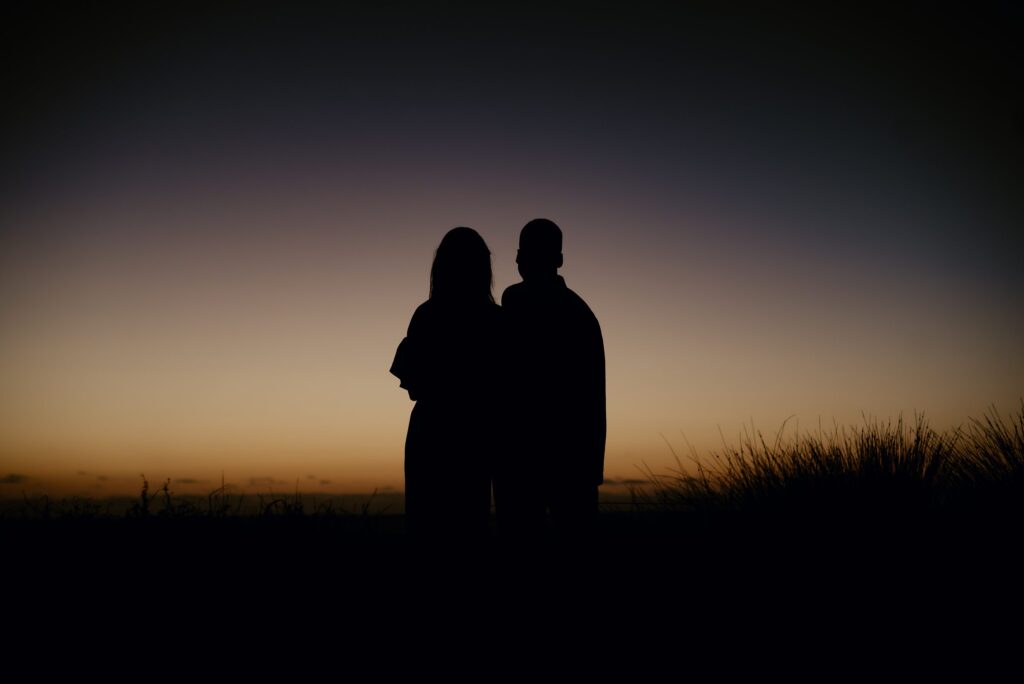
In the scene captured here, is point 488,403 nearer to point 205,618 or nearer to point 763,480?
point 205,618

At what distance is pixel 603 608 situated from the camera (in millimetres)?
4273

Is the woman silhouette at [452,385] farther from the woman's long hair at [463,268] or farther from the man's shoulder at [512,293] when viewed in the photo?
the man's shoulder at [512,293]

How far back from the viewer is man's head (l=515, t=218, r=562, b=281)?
4176 millimetres

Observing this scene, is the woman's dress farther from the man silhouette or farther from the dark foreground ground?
the dark foreground ground

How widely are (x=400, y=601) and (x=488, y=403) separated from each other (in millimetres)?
1216

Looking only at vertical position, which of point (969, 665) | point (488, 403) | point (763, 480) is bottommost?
point (969, 665)

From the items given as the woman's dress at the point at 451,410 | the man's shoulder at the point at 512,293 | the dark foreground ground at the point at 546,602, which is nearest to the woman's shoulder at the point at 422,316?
the woman's dress at the point at 451,410

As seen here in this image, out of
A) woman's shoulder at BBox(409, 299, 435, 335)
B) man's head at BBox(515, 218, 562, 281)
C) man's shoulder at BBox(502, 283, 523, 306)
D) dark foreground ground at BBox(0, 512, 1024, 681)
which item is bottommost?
dark foreground ground at BBox(0, 512, 1024, 681)

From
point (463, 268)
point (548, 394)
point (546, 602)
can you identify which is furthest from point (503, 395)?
point (546, 602)

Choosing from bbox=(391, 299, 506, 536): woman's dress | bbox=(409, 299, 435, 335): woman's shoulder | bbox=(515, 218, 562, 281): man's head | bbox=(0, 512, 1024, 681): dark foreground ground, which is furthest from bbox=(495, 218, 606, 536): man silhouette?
bbox=(409, 299, 435, 335): woman's shoulder

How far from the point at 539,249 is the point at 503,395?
0.82 m

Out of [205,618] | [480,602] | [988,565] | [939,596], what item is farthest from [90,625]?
[988,565]

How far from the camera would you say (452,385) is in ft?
13.4

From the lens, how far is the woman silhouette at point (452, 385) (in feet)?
13.3
